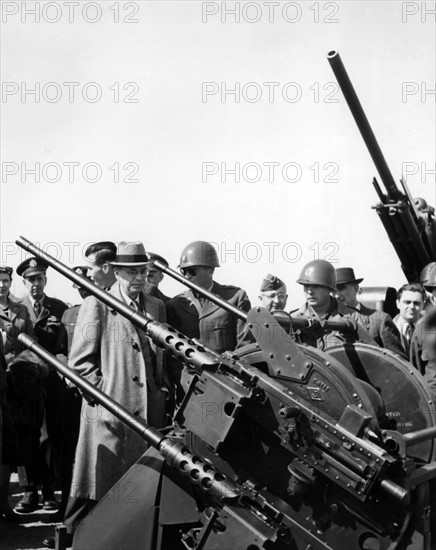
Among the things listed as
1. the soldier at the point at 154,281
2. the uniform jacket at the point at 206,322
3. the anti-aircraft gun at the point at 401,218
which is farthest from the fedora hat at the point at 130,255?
the anti-aircraft gun at the point at 401,218

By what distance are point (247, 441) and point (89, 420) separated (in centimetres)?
165

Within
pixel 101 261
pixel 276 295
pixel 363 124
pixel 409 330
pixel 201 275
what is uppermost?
pixel 363 124

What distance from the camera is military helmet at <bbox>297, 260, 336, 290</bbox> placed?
7.49 meters

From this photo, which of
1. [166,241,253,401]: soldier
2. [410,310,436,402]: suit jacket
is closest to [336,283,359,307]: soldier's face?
[166,241,253,401]: soldier

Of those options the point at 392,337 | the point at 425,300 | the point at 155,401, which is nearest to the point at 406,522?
the point at 155,401

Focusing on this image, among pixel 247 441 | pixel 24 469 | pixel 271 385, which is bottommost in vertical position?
pixel 24 469

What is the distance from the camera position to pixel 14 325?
831cm

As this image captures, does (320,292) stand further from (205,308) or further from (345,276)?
(345,276)

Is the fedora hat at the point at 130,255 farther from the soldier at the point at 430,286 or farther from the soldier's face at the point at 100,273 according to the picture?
the soldier at the point at 430,286

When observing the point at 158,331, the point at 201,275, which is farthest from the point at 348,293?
the point at 158,331

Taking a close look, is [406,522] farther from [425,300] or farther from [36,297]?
[36,297]

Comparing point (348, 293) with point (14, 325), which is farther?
point (348, 293)

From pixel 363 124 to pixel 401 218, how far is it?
4.32ft

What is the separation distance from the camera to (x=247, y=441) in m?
5.54
